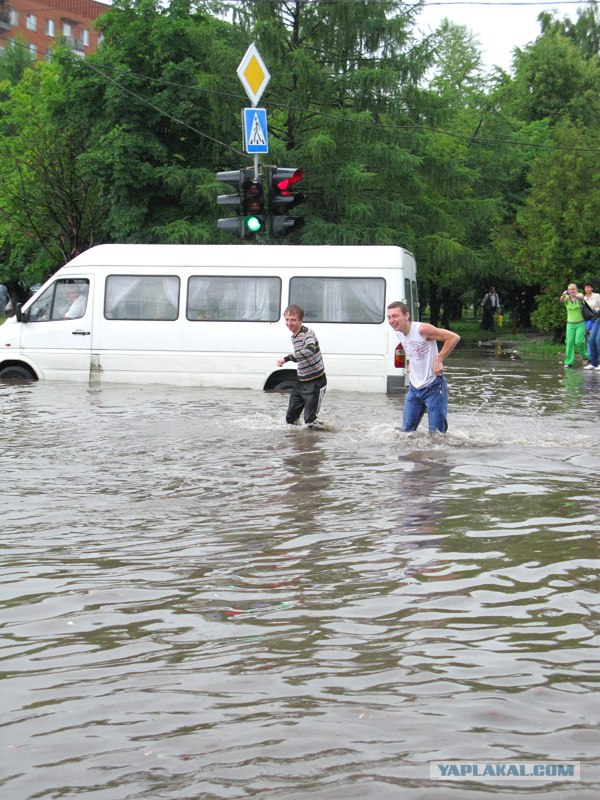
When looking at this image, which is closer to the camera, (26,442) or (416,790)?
(416,790)

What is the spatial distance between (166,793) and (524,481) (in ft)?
22.4

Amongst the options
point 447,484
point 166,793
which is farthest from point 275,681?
point 447,484

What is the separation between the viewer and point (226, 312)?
1906cm

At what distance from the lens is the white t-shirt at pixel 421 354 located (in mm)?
11977

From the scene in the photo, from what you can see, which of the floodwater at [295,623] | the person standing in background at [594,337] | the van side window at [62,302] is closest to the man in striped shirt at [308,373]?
the floodwater at [295,623]

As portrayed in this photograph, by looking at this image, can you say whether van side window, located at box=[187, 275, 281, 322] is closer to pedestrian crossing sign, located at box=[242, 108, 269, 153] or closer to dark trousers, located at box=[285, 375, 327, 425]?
pedestrian crossing sign, located at box=[242, 108, 269, 153]

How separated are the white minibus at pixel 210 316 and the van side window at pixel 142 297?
17mm

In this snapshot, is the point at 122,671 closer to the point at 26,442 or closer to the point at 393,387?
the point at 26,442

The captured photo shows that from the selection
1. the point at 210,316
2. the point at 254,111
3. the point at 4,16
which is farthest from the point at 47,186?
the point at 4,16

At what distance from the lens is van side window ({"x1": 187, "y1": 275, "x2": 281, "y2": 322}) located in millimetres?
18938

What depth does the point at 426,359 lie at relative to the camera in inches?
473

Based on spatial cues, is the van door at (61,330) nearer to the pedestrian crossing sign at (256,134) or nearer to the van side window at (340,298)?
the van side window at (340,298)

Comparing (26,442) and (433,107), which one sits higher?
(433,107)

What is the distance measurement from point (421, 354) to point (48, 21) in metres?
88.7
